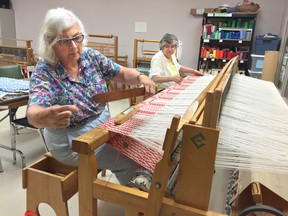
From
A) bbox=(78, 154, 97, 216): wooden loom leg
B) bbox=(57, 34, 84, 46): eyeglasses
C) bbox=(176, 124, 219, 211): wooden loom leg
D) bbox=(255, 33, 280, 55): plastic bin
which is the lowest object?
bbox=(78, 154, 97, 216): wooden loom leg

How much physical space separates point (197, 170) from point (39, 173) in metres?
0.81

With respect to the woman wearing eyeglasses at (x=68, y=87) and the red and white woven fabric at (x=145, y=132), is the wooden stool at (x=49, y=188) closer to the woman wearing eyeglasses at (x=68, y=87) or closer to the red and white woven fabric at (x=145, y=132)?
the woman wearing eyeglasses at (x=68, y=87)

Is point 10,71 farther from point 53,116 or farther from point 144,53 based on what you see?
point 144,53

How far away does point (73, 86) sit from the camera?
123cm

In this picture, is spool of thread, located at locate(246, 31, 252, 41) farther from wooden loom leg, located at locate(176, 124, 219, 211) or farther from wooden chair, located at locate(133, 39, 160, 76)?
wooden loom leg, located at locate(176, 124, 219, 211)

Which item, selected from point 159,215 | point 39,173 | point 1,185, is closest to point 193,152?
point 159,215

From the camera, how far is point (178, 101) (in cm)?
124

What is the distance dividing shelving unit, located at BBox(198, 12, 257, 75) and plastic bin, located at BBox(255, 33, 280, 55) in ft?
0.62

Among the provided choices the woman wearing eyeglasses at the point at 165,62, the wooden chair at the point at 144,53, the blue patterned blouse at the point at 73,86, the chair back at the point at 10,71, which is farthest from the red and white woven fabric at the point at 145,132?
the wooden chair at the point at 144,53

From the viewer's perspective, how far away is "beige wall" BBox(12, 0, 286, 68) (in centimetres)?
456

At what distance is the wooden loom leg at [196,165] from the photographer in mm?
641

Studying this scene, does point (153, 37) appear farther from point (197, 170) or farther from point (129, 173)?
point (197, 170)

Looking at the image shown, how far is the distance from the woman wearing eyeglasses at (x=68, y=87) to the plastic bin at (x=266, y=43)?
3.58 meters

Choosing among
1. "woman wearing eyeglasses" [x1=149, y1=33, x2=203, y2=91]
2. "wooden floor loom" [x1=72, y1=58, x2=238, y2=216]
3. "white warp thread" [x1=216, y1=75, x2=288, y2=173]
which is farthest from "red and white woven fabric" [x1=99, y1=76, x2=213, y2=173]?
"woman wearing eyeglasses" [x1=149, y1=33, x2=203, y2=91]
